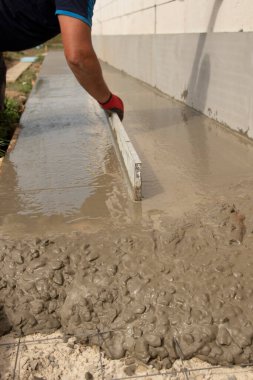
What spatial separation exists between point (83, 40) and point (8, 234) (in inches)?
50.0

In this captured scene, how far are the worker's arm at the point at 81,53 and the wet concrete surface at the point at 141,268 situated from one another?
29.1 inches

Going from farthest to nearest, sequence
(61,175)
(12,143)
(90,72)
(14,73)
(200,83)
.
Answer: (14,73)
(200,83)
(12,143)
(61,175)
(90,72)

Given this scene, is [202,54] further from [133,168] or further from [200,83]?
[133,168]

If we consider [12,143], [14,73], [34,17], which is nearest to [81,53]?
[34,17]

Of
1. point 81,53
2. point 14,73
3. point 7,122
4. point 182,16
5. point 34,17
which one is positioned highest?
point 182,16

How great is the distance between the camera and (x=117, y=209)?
8.20ft

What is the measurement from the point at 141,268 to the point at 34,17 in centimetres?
182

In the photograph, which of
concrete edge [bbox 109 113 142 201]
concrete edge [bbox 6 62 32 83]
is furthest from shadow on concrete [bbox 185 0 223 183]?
concrete edge [bbox 6 62 32 83]

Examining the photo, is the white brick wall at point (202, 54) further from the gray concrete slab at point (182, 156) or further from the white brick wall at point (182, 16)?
the gray concrete slab at point (182, 156)

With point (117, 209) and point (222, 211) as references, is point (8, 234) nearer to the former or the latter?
point (117, 209)

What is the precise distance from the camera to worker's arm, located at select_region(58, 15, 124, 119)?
242 cm

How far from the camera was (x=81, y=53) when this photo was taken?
8.45 ft

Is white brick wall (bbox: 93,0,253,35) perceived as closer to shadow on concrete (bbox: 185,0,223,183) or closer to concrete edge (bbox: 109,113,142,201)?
shadow on concrete (bbox: 185,0,223,183)

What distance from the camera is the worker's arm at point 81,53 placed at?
242 cm
